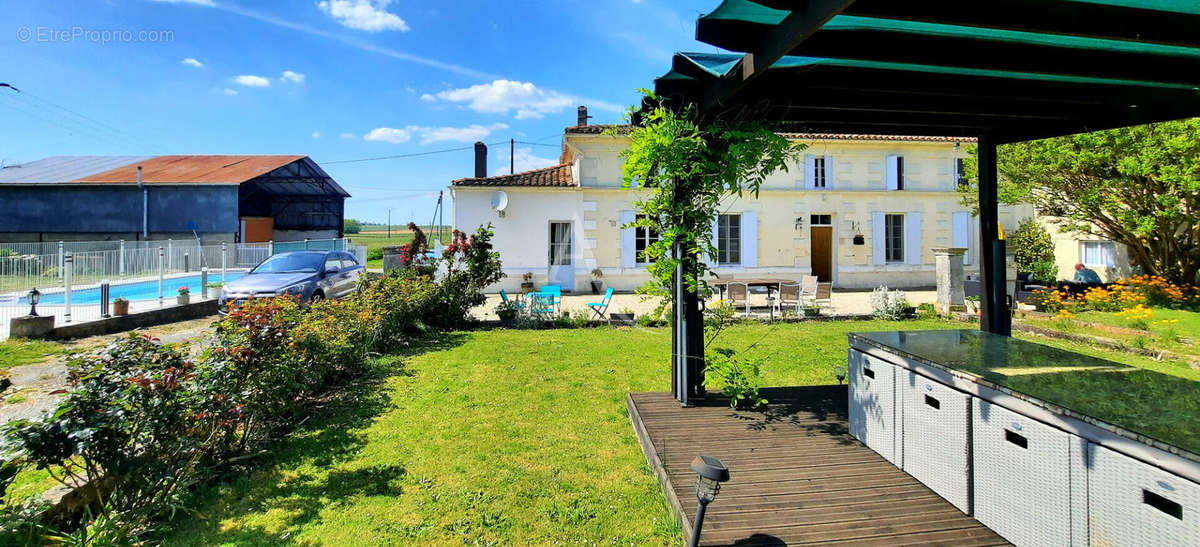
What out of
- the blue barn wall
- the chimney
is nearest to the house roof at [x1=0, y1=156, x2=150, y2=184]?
the blue barn wall

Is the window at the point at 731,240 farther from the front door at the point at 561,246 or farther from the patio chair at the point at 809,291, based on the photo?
the front door at the point at 561,246

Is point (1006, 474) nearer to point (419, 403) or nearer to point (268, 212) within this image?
point (419, 403)

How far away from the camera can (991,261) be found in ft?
16.5

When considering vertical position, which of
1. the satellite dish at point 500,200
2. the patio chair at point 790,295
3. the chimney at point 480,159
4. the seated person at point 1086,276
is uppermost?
the chimney at point 480,159

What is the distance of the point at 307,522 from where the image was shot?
3064mm

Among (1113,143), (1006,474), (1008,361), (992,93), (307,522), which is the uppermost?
(1113,143)

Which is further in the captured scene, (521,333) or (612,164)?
(612,164)

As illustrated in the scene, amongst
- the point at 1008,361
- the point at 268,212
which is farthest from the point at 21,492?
the point at 268,212

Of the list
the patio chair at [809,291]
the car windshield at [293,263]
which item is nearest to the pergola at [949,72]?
the patio chair at [809,291]

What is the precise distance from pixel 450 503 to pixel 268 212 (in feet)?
121

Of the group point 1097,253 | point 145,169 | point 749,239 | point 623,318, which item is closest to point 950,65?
point 623,318

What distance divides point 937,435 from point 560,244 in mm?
14402

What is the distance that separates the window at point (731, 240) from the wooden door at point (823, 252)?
109 inches

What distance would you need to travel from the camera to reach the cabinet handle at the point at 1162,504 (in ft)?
5.88
